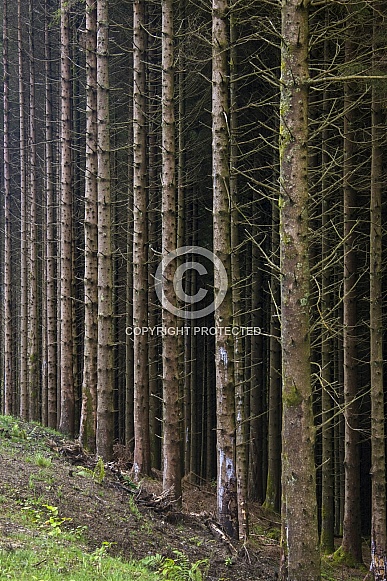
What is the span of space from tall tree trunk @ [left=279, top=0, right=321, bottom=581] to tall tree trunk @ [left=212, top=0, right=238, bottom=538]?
10.8 feet

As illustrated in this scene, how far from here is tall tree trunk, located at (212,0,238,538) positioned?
898cm

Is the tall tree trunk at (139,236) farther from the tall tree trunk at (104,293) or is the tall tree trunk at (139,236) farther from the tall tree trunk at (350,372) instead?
the tall tree trunk at (350,372)

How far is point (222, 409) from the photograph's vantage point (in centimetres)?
908

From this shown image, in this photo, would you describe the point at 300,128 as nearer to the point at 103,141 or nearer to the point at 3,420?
the point at 103,141

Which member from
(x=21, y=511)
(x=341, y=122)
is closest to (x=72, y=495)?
(x=21, y=511)

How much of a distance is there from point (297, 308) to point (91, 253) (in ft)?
25.8

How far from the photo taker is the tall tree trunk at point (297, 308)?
565 centimetres

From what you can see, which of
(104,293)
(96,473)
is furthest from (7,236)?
(96,473)

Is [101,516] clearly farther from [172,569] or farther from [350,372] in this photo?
[350,372]

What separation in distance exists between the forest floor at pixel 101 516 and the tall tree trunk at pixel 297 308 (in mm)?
1654

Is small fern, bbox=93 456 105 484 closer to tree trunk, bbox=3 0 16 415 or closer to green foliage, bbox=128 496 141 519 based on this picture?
green foliage, bbox=128 496 141 519

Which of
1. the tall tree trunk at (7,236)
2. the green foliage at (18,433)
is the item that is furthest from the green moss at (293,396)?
the tall tree trunk at (7,236)

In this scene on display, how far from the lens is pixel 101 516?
7.74 meters

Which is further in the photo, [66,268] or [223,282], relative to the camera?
[66,268]
